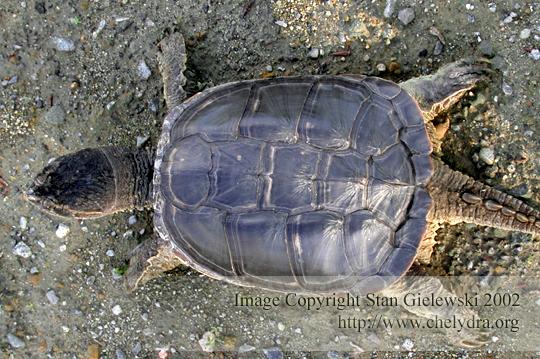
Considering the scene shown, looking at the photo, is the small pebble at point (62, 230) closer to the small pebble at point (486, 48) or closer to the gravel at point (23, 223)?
the gravel at point (23, 223)

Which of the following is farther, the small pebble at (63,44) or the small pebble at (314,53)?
the small pebble at (63,44)

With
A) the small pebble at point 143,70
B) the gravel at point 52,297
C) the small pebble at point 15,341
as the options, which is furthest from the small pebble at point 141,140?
the small pebble at point 15,341

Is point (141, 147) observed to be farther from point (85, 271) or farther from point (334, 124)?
point (334, 124)

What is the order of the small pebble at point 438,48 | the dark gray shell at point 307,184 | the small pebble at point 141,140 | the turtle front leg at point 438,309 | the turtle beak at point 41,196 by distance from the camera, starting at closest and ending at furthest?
the dark gray shell at point 307,184 < the turtle beak at point 41,196 < the turtle front leg at point 438,309 < the small pebble at point 438,48 < the small pebble at point 141,140

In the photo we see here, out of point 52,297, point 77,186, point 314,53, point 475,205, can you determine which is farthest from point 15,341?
point 475,205

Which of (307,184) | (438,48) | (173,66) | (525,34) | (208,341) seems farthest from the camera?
(208,341)

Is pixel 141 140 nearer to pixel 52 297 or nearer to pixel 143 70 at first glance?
pixel 143 70

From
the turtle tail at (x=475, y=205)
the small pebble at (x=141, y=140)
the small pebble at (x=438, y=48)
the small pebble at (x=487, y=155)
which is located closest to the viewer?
the turtle tail at (x=475, y=205)

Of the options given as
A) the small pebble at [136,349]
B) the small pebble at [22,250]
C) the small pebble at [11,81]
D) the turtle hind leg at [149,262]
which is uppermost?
the small pebble at [11,81]
